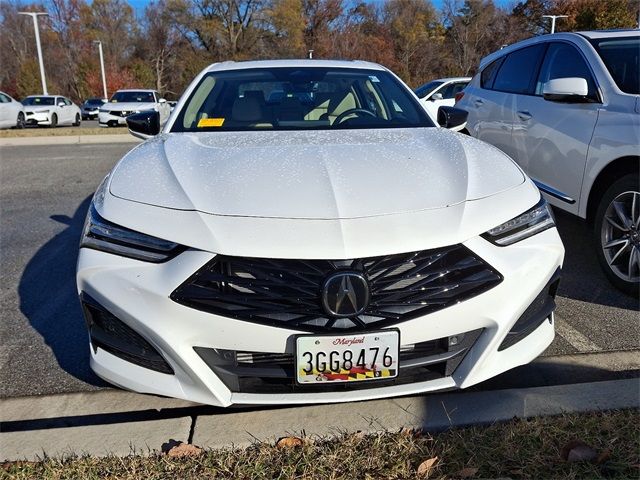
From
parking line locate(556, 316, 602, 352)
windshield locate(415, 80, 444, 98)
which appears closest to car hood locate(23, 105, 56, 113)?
windshield locate(415, 80, 444, 98)

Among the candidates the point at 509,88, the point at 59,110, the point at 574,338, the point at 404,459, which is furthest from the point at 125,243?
the point at 59,110

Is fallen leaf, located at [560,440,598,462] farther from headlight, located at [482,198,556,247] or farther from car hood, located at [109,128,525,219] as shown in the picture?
car hood, located at [109,128,525,219]

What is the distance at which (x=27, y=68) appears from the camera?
44.1 meters

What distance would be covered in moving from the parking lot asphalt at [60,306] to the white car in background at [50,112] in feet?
58.7

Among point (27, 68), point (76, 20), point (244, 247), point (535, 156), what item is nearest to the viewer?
point (244, 247)

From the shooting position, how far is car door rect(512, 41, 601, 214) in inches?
144

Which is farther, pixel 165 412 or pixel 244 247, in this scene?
pixel 165 412

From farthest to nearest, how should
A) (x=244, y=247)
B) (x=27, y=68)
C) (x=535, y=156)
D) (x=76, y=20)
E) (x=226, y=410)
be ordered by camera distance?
(x=76, y=20), (x=27, y=68), (x=535, y=156), (x=226, y=410), (x=244, y=247)

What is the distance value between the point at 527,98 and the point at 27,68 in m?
48.2

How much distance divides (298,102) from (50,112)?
22.0 m

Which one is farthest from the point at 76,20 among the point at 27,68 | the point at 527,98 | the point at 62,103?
the point at 527,98

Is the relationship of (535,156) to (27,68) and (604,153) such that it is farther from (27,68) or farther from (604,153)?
(27,68)

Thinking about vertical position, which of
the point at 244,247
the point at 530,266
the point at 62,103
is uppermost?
the point at 244,247

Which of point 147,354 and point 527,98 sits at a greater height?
point 527,98
